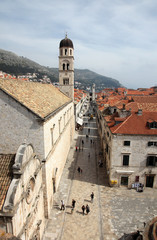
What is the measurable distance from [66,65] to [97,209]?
32333mm

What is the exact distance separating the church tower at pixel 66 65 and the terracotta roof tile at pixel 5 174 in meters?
31.3

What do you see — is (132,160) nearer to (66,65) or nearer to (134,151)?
(134,151)

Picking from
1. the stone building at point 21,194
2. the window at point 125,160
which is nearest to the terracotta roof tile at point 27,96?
the stone building at point 21,194

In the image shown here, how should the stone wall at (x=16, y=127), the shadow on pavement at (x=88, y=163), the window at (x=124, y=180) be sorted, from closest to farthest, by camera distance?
the stone wall at (x=16, y=127)
the window at (x=124, y=180)
the shadow on pavement at (x=88, y=163)

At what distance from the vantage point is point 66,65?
3959 centimetres

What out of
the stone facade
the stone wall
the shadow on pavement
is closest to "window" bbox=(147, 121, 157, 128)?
the stone facade

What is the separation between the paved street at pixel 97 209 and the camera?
15.9 meters

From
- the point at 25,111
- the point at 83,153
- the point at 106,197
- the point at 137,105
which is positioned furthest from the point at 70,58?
the point at 106,197

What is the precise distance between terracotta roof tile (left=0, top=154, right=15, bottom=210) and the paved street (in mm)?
8183

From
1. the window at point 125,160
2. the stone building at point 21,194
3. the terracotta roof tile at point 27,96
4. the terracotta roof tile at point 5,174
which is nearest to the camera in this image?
the stone building at point 21,194

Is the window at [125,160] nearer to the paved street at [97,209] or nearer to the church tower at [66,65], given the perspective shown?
the paved street at [97,209]

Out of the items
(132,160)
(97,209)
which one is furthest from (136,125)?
(97,209)

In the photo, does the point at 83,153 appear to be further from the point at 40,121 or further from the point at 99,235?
the point at 40,121

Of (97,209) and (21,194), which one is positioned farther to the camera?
(97,209)
